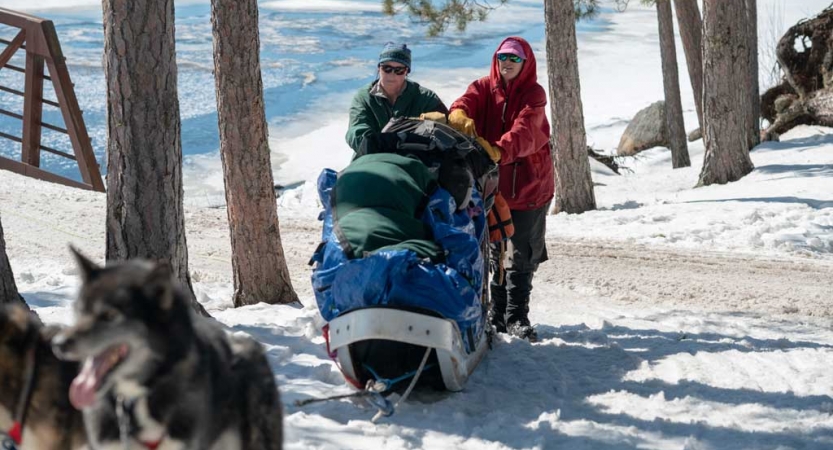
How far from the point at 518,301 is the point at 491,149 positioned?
1.27 metres

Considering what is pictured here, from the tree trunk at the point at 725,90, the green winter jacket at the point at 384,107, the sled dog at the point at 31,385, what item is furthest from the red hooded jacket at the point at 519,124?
the tree trunk at the point at 725,90

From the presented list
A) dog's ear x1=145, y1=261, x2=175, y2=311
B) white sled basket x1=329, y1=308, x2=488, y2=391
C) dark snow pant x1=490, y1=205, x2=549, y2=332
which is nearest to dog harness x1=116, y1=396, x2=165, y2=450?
dog's ear x1=145, y1=261, x2=175, y2=311

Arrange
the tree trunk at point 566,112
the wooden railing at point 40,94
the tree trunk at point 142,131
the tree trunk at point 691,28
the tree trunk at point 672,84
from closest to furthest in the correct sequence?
the tree trunk at point 142,131
the wooden railing at point 40,94
the tree trunk at point 566,112
the tree trunk at point 691,28
the tree trunk at point 672,84

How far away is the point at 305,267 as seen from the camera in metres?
10.0

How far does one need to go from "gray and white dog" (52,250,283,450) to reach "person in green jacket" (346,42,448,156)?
3942 millimetres

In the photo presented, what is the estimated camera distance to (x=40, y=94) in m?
13.3

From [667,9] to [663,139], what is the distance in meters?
5.66

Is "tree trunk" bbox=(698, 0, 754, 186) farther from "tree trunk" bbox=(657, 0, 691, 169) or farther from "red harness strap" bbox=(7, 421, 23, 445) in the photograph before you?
"red harness strap" bbox=(7, 421, 23, 445)

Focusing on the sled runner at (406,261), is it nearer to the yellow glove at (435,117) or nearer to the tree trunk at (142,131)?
the yellow glove at (435,117)

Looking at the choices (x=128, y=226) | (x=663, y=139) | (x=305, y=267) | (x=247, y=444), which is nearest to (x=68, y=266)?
(x=305, y=267)

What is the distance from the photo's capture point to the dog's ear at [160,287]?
8.56ft

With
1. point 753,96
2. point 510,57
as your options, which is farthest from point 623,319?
point 753,96

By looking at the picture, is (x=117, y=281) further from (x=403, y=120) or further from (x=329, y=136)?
(x=329, y=136)

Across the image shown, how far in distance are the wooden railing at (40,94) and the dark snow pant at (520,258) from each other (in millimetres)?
8030
